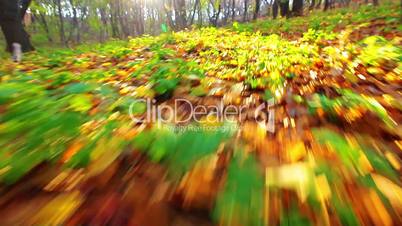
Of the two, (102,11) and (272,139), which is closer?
(272,139)

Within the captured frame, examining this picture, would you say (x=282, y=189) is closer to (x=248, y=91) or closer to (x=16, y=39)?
(x=248, y=91)

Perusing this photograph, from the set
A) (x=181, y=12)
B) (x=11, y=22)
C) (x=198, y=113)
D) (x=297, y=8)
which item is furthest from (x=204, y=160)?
(x=181, y=12)

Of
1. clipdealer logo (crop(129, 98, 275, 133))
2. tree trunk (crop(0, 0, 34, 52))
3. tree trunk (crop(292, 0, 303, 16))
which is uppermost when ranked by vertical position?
tree trunk (crop(292, 0, 303, 16))

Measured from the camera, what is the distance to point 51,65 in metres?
5.77

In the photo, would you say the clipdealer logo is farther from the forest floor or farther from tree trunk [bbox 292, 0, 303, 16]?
tree trunk [bbox 292, 0, 303, 16]

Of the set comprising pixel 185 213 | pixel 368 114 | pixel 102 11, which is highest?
pixel 102 11

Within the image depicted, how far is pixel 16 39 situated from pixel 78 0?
1527cm

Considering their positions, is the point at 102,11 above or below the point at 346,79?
above

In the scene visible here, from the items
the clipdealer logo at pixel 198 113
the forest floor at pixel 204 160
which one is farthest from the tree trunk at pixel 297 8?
the clipdealer logo at pixel 198 113

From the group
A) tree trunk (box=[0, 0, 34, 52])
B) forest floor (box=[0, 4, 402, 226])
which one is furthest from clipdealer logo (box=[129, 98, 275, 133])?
tree trunk (box=[0, 0, 34, 52])

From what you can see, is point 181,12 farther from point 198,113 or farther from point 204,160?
point 204,160

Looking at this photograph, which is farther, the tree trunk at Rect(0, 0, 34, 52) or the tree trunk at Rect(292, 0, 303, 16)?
the tree trunk at Rect(292, 0, 303, 16)

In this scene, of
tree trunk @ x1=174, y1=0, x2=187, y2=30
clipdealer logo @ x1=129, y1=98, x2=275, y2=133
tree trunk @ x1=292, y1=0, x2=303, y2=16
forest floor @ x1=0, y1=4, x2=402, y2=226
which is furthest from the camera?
tree trunk @ x1=174, y1=0, x2=187, y2=30

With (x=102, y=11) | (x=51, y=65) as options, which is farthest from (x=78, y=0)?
(x=51, y=65)
